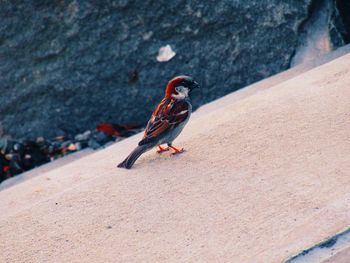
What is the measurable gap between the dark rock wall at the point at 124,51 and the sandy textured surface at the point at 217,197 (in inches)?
54.5

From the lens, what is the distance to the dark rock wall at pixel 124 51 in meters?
5.92

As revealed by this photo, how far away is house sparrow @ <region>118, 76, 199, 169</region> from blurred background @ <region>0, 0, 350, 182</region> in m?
1.28

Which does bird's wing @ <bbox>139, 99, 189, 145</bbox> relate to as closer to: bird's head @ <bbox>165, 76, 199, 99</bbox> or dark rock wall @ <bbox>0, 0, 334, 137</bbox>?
bird's head @ <bbox>165, 76, 199, 99</bbox>

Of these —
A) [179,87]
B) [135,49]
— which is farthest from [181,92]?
[135,49]

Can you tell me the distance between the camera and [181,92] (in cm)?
480

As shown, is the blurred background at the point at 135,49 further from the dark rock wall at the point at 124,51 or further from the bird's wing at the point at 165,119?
the bird's wing at the point at 165,119

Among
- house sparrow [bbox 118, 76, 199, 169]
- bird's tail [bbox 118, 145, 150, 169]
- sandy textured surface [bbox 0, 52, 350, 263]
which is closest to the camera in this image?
sandy textured surface [bbox 0, 52, 350, 263]

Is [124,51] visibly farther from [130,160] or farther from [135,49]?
[130,160]

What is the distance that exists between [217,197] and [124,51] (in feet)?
9.00

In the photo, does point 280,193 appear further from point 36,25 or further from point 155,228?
point 36,25

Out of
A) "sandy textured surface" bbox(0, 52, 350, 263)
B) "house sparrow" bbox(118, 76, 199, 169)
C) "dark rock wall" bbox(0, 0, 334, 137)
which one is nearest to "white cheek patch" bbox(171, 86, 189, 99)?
"house sparrow" bbox(118, 76, 199, 169)

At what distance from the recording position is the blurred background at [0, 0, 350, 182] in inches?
233

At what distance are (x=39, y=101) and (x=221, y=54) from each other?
1.61 meters

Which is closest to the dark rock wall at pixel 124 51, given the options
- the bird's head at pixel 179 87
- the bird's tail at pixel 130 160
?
the bird's head at pixel 179 87
